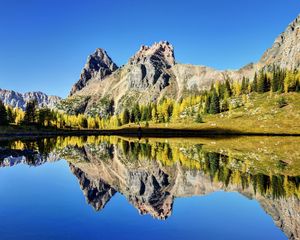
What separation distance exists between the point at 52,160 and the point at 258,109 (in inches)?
5710

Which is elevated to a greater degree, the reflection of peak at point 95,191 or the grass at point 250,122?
the grass at point 250,122

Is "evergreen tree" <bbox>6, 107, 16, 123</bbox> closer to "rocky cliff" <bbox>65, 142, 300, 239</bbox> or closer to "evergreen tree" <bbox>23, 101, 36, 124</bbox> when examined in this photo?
"evergreen tree" <bbox>23, 101, 36, 124</bbox>

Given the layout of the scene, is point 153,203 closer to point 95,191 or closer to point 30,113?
point 95,191

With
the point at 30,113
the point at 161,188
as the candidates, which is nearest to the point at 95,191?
the point at 161,188

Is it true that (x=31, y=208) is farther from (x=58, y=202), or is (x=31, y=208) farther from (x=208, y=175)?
(x=208, y=175)

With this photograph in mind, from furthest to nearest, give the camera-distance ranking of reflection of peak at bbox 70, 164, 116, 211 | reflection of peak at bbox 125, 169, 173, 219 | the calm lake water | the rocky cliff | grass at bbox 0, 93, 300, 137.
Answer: grass at bbox 0, 93, 300, 137 < reflection of peak at bbox 70, 164, 116, 211 < reflection of peak at bbox 125, 169, 173, 219 < the rocky cliff < the calm lake water

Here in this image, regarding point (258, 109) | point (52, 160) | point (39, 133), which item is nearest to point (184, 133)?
point (258, 109)

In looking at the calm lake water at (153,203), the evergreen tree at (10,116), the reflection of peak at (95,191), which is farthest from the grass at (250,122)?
the reflection of peak at (95,191)

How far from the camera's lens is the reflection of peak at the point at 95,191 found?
25.3m

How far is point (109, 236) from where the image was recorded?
17547mm

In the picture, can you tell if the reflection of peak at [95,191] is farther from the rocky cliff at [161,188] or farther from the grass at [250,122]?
the grass at [250,122]

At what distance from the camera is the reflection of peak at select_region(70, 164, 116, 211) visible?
25259 mm

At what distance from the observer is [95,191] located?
30438 millimetres

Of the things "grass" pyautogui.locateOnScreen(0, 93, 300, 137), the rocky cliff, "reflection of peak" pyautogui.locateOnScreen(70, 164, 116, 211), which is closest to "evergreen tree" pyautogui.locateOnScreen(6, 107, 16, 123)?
"grass" pyautogui.locateOnScreen(0, 93, 300, 137)
